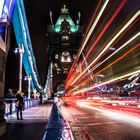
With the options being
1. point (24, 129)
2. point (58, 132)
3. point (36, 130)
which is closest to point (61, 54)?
point (24, 129)

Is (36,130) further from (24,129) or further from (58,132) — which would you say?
(58,132)

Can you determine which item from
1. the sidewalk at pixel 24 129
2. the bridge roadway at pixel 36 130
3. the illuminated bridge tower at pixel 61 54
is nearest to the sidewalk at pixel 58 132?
the bridge roadway at pixel 36 130

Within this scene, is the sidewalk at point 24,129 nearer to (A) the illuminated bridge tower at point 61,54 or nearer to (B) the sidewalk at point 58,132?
(B) the sidewalk at point 58,132

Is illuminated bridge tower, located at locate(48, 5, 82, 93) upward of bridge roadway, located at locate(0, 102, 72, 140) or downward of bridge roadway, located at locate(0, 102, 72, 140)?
upward

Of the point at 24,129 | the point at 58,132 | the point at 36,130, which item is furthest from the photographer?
the point at 24,129

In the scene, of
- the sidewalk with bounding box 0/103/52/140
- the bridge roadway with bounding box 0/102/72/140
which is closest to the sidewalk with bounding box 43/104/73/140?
the bridge roadway with bounding box 0/102/72/140

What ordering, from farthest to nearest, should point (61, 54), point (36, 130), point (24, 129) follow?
point (61, 54) < point (24, 129) < point (36, 130)

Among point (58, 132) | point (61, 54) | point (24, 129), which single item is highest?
point (61, 54)

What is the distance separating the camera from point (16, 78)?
56.5 metres

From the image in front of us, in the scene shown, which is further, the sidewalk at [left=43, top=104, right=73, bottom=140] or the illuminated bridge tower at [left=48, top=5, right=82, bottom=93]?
the illuminated bridge tower at [left=48, top=5, right=82, bottom=93]

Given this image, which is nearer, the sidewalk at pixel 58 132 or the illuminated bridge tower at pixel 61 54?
the sidewalk at pixel 58 132

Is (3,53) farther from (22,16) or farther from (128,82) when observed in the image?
(128,82)

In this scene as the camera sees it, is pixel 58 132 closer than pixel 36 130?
Yes

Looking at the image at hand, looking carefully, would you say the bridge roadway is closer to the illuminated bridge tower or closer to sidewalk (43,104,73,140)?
sidewalk (43,104,73,140)
